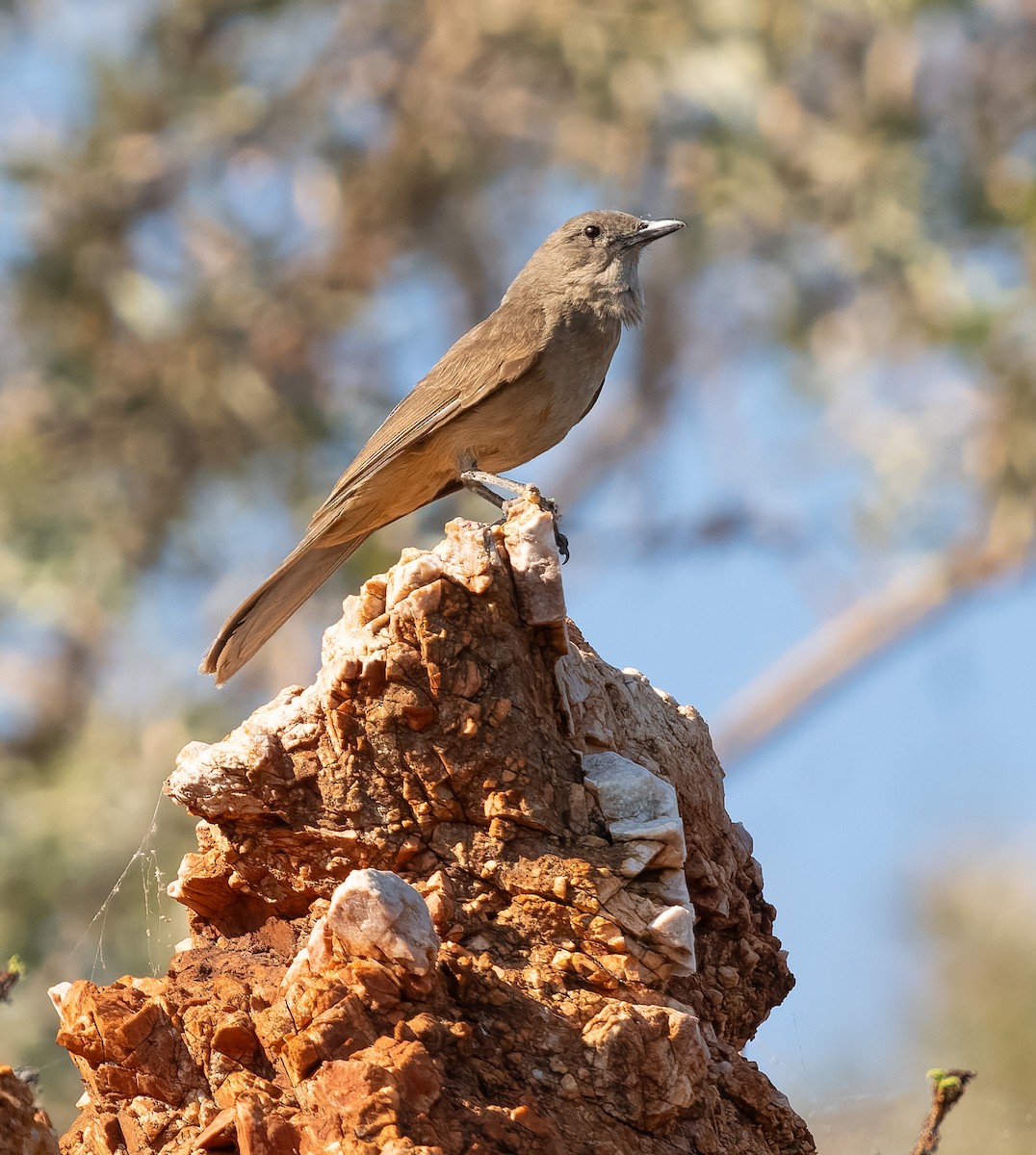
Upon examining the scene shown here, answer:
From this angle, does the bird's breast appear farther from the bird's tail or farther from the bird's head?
the bird's tail

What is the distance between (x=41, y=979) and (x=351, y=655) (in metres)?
4.08

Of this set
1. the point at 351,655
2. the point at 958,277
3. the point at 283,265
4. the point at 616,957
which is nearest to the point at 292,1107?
the point at 616,957

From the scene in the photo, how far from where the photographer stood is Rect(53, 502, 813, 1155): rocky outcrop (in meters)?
3.14

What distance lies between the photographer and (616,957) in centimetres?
347

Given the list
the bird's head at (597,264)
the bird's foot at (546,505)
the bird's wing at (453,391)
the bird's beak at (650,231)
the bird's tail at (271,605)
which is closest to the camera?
the bird's foot at (546,505)

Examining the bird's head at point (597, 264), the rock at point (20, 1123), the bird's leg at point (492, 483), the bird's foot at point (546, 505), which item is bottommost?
the rock at point (20, 1123)

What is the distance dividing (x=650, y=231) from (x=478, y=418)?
143 centimetres

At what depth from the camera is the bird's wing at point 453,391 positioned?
20.4 ft

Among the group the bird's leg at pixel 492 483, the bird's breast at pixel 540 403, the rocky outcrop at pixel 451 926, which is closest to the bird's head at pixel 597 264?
the bird's breast at pixel 540 403

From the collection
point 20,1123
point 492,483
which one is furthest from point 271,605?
point 20,1123

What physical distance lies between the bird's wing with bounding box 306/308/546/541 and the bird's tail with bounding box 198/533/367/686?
0.37ft

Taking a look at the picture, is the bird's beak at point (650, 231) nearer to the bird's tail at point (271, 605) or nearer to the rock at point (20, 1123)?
the bird's tail at point (271, 605)

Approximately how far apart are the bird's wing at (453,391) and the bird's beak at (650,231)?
866 mm

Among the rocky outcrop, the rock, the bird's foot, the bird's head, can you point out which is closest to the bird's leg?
the bird's foot
